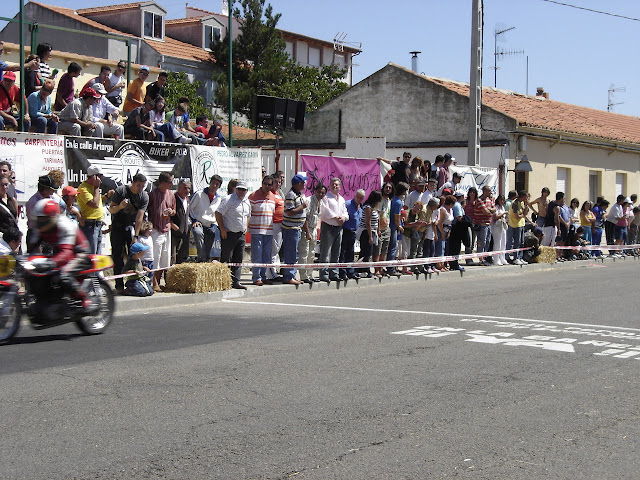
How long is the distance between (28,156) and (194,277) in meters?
3.35

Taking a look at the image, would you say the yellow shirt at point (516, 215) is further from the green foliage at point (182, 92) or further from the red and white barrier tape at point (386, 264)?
the green foliage at point (182, 92)

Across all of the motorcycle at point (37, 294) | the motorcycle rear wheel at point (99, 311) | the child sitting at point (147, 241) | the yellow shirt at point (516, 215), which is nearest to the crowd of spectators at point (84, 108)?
the child sitting at point (147, 241)

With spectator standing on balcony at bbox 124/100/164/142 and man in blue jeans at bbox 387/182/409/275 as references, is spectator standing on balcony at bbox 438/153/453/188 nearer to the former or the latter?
man in blue jeans at bbox 387/182/409/275

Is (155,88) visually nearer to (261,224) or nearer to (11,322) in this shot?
(261,224)

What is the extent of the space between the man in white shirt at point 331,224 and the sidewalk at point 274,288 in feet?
0.85

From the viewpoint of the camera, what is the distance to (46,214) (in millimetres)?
9711

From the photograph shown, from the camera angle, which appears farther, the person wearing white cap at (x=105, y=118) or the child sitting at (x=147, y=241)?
the person wearing white cap at (x=105, y=118)

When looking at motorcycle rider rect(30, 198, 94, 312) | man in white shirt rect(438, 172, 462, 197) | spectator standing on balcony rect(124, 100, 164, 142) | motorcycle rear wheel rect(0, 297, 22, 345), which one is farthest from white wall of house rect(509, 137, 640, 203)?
motorcycle rear wheel rect(0, 297, 22, 345)

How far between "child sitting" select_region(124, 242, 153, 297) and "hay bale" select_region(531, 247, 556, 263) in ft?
43.7

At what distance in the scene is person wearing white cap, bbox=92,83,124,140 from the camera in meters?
16.1

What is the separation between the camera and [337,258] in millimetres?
17281

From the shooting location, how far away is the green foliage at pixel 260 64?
54.9 m

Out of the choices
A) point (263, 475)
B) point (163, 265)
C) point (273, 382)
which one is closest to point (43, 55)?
point (163, 265)

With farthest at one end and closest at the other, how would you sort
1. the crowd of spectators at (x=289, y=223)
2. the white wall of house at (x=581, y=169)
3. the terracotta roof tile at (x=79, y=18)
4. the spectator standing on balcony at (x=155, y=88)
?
the terracotta roof tile at (x=79, y=18) < the white wall of house at (x=581, y=169) < the spectator standing on balcony at (x=155, y=88) < the crowd of spectators at (x=289, y=223)
